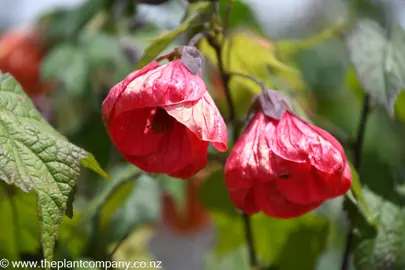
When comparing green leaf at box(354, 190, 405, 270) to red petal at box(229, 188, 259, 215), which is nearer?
red petal at box(229, 188, 259, 215)

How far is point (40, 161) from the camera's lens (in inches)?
23.8

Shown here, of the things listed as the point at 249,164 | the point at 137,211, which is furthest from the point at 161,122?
the point at 137,211

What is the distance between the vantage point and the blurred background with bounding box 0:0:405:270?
896mm

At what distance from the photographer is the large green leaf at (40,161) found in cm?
57

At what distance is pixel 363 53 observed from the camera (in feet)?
2.78

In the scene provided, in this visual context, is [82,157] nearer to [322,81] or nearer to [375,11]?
[322,81]

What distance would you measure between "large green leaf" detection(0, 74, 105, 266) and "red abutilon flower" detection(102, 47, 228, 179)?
49 mm

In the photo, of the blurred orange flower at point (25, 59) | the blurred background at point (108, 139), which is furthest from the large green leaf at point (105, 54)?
the blurred orange flower at point (25, 59)

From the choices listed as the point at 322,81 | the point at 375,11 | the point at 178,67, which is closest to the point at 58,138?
the point at 178,67

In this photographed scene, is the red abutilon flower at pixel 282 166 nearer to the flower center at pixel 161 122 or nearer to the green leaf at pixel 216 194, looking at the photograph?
the flower center at pixel 161 122

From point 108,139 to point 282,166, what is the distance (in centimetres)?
58

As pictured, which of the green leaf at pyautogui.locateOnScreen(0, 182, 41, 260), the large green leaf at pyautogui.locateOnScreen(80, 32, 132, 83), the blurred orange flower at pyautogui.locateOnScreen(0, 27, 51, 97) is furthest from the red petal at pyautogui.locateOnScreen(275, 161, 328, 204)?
the blurred orange flower at pyautogui.locateOnScreen(0, 27, 51, 97)

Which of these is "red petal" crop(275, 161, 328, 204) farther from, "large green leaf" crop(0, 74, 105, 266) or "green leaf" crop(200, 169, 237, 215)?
"green leaf" crop(200, 169, 237, 215)

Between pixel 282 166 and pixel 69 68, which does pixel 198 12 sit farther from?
pixel 69 68
